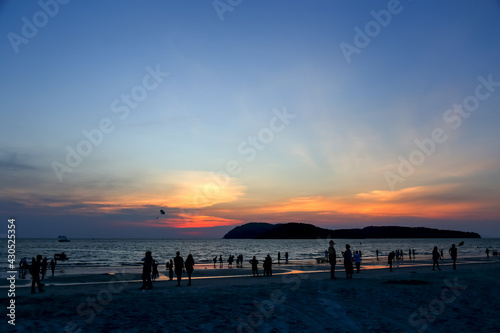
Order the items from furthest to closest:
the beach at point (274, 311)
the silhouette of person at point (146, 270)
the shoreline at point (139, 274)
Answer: the shoreline at point (139, 274) < the silhouette of person at point (146, 270) < the beach at point (274, 311)

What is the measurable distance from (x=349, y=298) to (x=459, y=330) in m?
5.16

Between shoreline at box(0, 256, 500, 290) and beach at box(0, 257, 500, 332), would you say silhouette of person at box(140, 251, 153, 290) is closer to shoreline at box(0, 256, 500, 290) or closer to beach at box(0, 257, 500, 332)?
beach at box(0, 257, 500, 332)

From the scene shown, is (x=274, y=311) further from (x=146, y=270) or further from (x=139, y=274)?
(x=139, y=274)

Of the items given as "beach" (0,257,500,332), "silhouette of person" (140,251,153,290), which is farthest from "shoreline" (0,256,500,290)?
"beach" (0,257,500,332)

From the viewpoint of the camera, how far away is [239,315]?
40.4ft

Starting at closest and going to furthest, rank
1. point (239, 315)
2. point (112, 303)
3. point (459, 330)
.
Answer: point (459, 330)
point (239, 315)
point (112, 303)

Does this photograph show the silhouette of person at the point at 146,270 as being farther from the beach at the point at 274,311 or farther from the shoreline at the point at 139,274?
the shoreline at the point at 139,274

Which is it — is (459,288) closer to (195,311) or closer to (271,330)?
(271,330)

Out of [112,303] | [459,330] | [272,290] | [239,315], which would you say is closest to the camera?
[459,330]

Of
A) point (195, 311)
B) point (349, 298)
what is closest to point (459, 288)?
point (349, 298)

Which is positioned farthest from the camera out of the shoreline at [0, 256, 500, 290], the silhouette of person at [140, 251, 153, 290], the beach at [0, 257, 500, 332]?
the shoreline at [0, 256, 500, 290]

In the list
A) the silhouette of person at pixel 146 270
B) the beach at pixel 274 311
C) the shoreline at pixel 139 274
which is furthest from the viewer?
the shoreline at pixel 139 274

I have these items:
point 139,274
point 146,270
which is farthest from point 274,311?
point 139,274

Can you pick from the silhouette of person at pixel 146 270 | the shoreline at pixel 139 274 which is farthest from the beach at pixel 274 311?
the shoreline at pixel 139 274
